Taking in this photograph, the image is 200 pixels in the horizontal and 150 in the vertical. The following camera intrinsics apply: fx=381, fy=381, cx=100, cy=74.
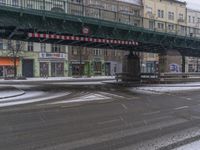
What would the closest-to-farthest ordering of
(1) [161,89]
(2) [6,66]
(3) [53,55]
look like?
(1) [161,89], (2) [6,66], (3) [53,55]

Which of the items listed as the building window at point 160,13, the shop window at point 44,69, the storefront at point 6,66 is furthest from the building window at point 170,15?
the storefront at point 6,66

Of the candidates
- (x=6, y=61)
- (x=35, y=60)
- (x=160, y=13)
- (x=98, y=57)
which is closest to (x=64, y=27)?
(x=6, y=61)

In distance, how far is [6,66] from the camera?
6512 cm

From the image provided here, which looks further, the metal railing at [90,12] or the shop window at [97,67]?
the shop window at [97,67]

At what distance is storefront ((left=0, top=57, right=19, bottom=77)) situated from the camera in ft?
211

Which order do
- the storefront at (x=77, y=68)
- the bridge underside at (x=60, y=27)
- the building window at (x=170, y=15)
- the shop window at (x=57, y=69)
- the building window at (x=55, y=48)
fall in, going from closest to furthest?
1. the bridge underside at (x=60, y=27)
2. the building window at (x=55, y=48)
3. the shop window at (x=57, y=69)
4. the storefront at (x=77, y=68)
5. the building window at (x=170, y=15)

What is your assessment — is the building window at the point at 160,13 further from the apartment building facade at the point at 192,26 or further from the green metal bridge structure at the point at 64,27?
the green metal bridge structure at the point at 64,27

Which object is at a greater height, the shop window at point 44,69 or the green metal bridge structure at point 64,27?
the green metal bridge structure at point 64,27

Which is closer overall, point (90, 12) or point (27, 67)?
point (90, 12)

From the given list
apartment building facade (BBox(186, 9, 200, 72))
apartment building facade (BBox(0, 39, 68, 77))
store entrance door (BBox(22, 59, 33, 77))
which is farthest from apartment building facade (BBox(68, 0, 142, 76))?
apartment building facade (BBox(186, 9, 200, 72))

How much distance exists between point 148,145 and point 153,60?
8257cm

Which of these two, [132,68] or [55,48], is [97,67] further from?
[132,68]

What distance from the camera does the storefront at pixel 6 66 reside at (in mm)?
64438

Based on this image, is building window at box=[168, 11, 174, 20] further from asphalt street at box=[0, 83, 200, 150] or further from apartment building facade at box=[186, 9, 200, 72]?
asphalt street at box=[0, 83, 200, 150]
